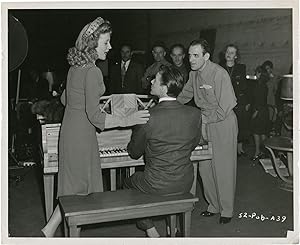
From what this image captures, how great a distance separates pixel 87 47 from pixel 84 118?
0.39 m

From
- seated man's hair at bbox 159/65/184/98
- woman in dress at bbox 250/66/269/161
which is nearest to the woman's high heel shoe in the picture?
woman in dress at bbox 250/66/269/161

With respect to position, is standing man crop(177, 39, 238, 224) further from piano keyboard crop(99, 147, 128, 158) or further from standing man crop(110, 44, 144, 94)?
standing man crop(110, 44, 144, 94)

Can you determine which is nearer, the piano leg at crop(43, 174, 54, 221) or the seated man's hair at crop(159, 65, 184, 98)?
the seated man's hair at crop(159, 65, 184, 98)

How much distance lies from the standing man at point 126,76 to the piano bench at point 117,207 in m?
2.13

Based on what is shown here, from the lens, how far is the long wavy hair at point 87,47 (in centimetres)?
251

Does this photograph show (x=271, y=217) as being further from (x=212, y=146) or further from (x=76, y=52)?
(x=76, y=52)

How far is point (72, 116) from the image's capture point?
2.57m

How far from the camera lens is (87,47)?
99.3 inches

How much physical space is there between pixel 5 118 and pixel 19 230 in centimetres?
91

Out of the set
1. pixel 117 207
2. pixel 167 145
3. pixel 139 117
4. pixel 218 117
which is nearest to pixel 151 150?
pixel 167 145

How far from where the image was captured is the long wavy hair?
8.23 feet

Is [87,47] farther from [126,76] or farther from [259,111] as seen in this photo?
[259,111]

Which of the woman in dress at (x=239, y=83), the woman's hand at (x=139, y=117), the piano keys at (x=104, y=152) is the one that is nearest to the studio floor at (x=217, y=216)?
the piano keys at (x=104, y=152)

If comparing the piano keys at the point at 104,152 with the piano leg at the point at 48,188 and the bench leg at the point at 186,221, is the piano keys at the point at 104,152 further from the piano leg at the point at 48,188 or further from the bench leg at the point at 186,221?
the bench leg at the point at 186,221
